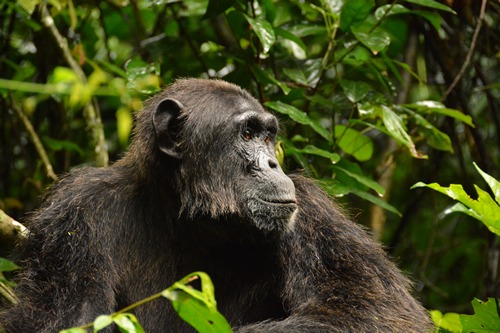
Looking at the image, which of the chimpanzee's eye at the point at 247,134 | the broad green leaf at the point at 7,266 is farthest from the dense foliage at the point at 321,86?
the broad green leaf at the point at 7,266

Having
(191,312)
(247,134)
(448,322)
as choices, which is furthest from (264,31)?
(191,312)

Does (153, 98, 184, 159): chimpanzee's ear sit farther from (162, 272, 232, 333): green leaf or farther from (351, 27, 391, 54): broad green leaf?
(162, 272, 232, 333): green leaf

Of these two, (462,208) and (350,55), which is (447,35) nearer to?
(350,55)

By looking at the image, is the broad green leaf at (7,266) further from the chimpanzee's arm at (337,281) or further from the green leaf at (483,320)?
the green leaf at (483,320)

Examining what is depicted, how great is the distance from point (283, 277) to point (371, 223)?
3227 millimetres

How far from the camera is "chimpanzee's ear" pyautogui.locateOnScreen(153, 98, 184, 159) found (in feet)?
19.2

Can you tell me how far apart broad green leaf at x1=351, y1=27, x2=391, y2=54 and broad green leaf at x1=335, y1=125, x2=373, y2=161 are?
727 mm

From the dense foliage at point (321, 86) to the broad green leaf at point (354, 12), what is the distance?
1 cm

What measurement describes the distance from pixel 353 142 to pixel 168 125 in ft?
6.92

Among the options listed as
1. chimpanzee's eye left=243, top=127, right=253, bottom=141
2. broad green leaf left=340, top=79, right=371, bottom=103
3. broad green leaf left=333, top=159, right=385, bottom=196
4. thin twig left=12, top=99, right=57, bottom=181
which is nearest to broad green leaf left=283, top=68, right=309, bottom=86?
broad green leaf left=340, top=79, right=371, bottom=103

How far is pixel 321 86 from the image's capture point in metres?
7.79

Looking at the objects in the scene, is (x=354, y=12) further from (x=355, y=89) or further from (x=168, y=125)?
(x=168, y=125)

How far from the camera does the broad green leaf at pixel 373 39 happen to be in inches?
273

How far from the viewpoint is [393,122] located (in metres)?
6.55
